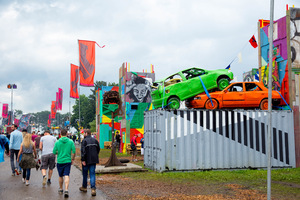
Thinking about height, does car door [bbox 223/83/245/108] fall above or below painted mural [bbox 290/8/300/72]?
below

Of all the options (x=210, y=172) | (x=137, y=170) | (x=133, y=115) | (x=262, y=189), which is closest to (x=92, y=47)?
(x=133, y=115)

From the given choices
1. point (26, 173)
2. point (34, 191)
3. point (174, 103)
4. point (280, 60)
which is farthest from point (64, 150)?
point (280, 60)

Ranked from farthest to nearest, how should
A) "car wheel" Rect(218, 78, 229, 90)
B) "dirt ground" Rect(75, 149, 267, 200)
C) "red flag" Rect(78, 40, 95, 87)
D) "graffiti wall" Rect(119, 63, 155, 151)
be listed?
"graffiti wall" Rect(119, 63, 155, 151) → "red flag" Rect(78, 40, 95, 87) → "car wheel" Rect(218, 78, 229, 90) → "dirt ground" Rect(75, 149, 267, 200)

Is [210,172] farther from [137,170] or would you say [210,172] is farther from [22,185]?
[22,185]

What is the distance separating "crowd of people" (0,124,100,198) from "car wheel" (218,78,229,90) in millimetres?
A: 8150

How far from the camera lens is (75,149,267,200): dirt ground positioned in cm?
882

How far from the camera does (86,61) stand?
23781 millimetres

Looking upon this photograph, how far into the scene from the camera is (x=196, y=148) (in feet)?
47.1

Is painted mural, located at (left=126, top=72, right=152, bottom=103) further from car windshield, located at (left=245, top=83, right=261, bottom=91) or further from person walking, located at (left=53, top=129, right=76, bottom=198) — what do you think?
person walking, located at (left=53, top=129, right=76, bottom=198)

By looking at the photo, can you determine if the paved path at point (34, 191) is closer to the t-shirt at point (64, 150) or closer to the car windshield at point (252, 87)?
the t-shirt at point (64, 150)

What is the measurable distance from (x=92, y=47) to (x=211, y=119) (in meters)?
12.5

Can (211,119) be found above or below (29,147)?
above

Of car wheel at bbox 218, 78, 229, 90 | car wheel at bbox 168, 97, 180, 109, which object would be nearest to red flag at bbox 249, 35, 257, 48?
car wheel at bbox 218, 78, 229, 90

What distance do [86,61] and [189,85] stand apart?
10.4 metres
